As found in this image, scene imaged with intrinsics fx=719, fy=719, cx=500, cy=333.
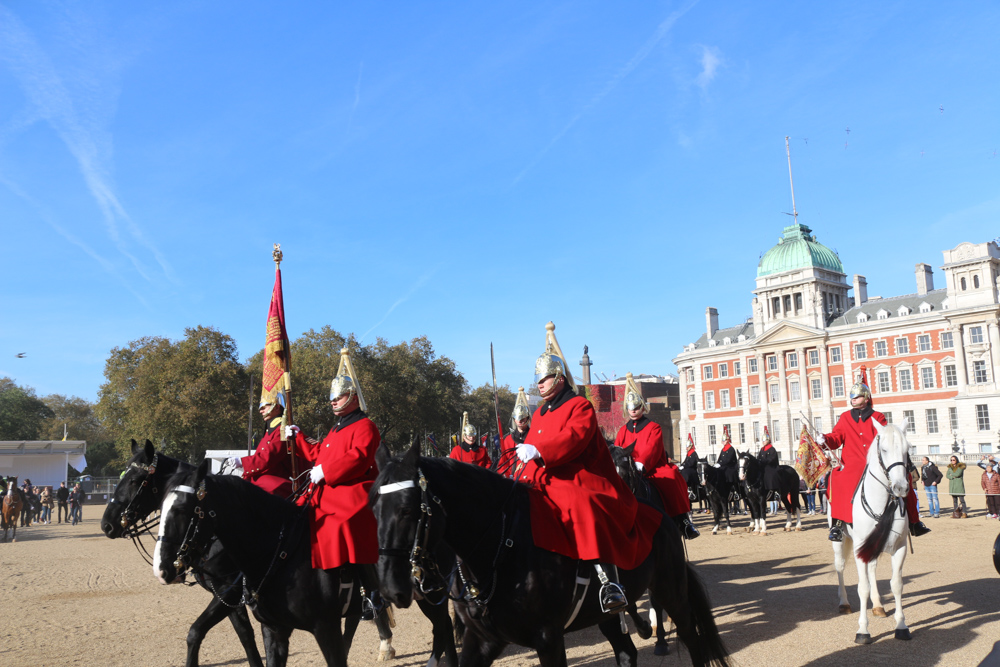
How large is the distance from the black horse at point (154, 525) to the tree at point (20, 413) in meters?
79.6

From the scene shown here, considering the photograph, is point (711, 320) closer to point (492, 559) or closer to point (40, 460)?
Answer: point (40, 460)

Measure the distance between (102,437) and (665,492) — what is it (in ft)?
295

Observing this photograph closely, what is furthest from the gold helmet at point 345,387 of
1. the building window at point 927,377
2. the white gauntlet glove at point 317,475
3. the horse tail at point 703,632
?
the building window at point 927,377

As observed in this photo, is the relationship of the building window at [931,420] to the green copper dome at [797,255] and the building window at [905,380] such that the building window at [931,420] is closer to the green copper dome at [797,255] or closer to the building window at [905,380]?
the building window at [905,380]

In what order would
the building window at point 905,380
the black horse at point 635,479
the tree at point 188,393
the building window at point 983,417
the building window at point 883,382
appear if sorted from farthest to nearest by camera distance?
the building window at point 883,382 → the building window at point 905,380 → the building window at point 983,417 → the tree at point 188,393 → the black horse at point 635,479

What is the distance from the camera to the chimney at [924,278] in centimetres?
7494

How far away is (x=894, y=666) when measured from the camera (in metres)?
7.13

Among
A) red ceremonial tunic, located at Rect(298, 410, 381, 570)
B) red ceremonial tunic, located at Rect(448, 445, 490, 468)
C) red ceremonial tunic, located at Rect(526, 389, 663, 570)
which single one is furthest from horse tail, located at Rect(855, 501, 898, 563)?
red ceremonial tunic, located at Rect(448, 445, 490, 468)

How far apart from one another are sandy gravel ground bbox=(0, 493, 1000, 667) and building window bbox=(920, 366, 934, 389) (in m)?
58.4

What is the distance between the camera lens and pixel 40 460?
39500 mm

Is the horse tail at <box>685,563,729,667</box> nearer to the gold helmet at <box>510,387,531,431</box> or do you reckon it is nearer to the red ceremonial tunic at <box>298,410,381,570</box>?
the red ceremonial tunic at <box>298,410,381,570</box>

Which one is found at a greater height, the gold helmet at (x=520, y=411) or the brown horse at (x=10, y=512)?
the gold helmet at (x=520, y=411)

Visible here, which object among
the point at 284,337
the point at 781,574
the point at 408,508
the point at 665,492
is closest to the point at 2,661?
the point at 284,337

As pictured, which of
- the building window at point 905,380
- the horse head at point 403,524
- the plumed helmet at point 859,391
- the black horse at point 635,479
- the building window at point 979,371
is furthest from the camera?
the building window at point 905,380
